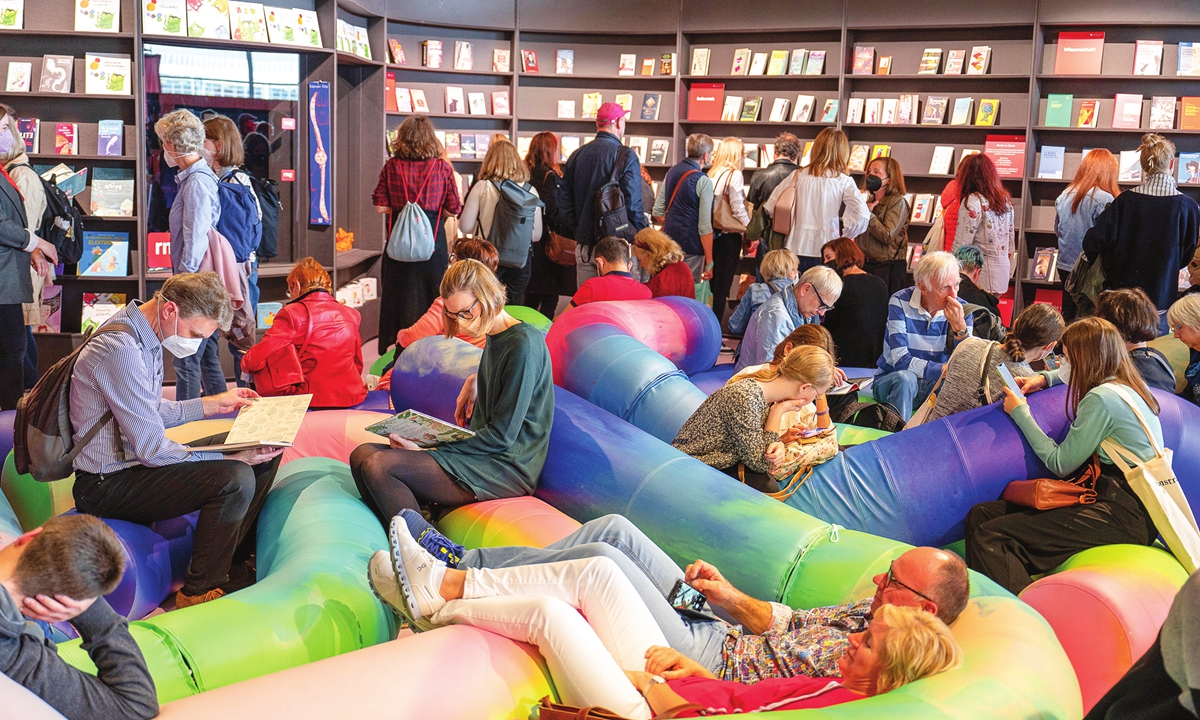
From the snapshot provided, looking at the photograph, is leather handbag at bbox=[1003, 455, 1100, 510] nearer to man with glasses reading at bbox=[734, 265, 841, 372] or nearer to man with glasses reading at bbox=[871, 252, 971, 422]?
man with glasses reading at bbox=[871, 252, 971, 422]

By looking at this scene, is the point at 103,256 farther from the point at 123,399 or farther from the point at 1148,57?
the point at 1148,57

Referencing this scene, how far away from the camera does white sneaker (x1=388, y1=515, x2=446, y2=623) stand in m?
2.67

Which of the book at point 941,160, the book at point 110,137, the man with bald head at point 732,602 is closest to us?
the man with bald head at point 732,602

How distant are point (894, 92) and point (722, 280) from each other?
2287 millimetres

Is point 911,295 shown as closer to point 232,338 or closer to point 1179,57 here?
point 232,338

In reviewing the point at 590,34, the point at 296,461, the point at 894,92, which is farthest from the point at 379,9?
the point at 296,461

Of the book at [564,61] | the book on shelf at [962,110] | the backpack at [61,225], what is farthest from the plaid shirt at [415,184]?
the book on shelf at [962,110]

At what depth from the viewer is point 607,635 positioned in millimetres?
2555

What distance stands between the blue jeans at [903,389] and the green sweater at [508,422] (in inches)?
72.5

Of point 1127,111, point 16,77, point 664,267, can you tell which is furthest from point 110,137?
point 1127,111

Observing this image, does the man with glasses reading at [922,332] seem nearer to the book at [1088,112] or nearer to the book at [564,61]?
the book at [1088,112]

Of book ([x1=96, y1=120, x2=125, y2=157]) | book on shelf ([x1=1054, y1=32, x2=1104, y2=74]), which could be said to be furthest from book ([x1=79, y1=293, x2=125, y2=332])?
book on shelf ([x1=1054, y1=32, x2=1104, y2=74])

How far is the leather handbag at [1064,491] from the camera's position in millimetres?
3355

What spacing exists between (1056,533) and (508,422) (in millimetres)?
1776
